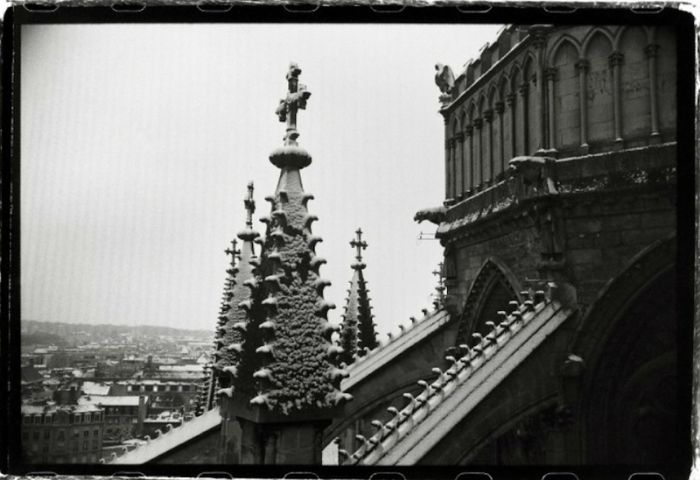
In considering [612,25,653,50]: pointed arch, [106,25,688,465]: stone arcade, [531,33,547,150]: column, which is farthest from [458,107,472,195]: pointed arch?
[612,25,653,50]: pointed arch

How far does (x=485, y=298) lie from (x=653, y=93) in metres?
3.84

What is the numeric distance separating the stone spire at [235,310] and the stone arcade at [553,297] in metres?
0.05

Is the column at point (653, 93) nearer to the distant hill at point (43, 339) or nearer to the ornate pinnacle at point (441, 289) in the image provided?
the ornate pinnacle at point (441, 289)

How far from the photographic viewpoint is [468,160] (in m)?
9.41

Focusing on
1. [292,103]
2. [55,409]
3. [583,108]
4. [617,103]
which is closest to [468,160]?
[583,108]

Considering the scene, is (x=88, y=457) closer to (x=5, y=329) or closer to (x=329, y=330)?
(x=5, y=329)

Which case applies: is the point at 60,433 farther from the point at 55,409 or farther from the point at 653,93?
the point at 653,93

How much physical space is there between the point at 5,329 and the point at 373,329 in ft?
26.6

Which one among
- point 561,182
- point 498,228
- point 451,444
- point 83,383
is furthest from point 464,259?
point 83,383

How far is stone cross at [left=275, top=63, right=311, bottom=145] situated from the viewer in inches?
260

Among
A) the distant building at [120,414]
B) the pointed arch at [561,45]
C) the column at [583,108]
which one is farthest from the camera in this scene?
the column at [583,108]

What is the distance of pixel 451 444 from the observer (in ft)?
20.4

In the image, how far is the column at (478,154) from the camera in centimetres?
905

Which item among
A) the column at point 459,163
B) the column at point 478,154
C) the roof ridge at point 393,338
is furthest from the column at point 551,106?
the roof ridge at point 393,338
